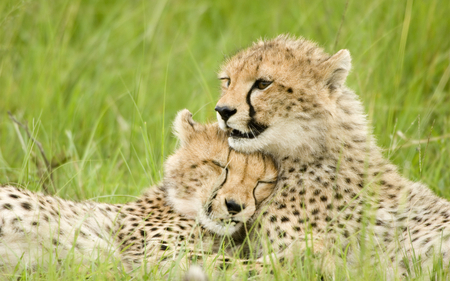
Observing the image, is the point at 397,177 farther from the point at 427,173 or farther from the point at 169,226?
the point at 169,226

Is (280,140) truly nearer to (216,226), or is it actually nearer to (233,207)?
(233,207)


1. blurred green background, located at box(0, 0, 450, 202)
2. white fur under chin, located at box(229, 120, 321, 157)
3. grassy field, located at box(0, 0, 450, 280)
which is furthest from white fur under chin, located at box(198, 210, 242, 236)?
blurred green background, located at box(0, 0, 450, 202)

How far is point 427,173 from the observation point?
4.16 m

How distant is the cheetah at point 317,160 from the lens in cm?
301

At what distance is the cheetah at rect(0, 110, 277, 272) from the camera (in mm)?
2881

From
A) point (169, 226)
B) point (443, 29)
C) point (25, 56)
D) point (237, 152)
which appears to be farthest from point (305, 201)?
point (25, 56)

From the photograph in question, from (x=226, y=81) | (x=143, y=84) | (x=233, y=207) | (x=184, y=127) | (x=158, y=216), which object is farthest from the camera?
(x=143, y=84)

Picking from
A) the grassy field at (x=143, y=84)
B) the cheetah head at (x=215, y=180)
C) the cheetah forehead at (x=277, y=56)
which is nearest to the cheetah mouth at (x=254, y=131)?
the cheetah head at (x=215, y=180)

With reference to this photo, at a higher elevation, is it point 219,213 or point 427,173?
point 427,173

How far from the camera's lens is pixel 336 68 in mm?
3223

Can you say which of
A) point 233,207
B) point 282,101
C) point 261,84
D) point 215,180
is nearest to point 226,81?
point 261,84

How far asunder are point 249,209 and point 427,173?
1.69 metres

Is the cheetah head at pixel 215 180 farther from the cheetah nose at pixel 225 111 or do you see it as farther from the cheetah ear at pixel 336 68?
the cheetah ear at pixel 336 68

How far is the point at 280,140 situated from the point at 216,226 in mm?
544
